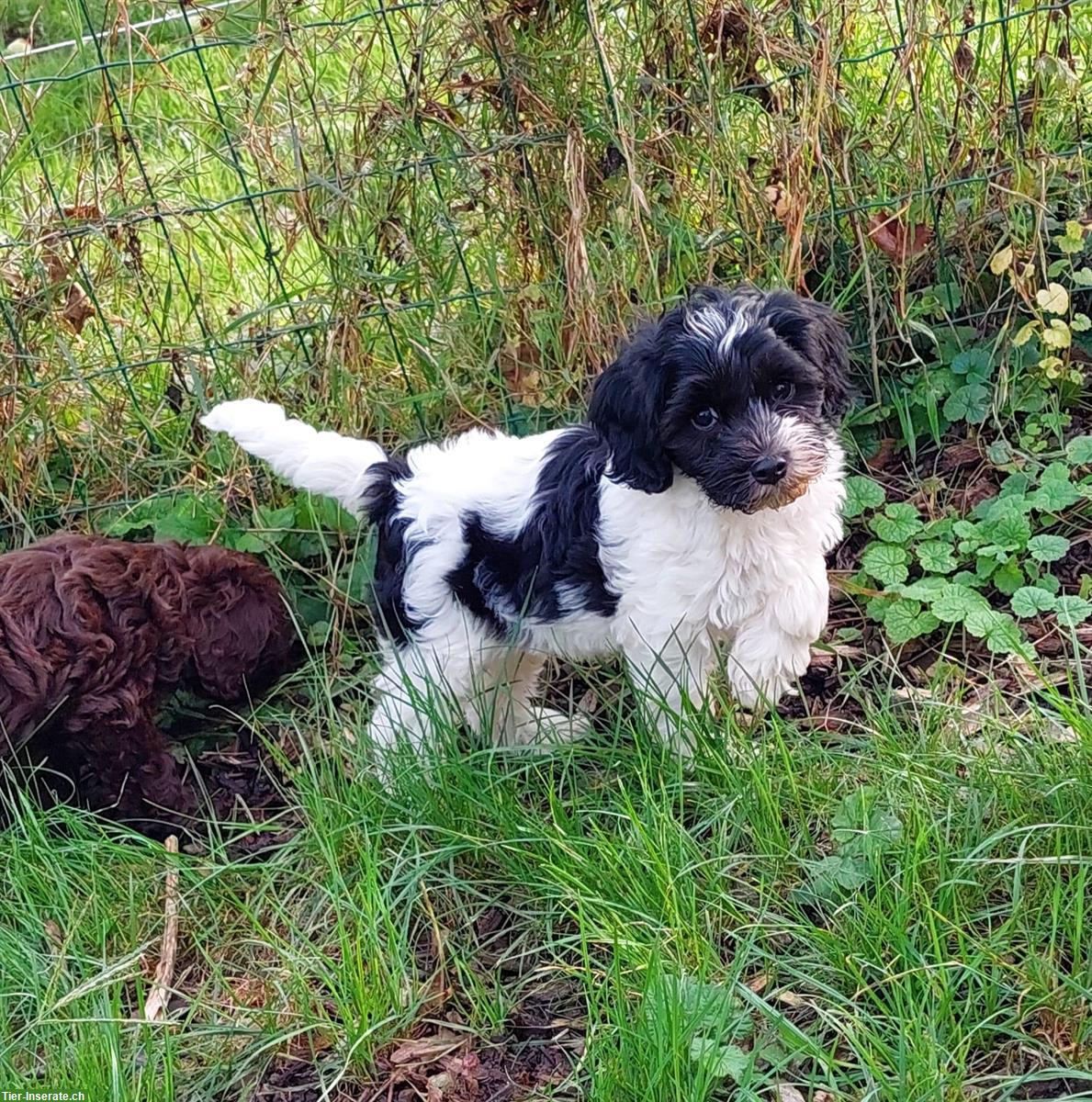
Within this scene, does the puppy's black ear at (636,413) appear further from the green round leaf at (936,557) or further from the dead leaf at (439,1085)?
the dead leaf at (439,1085)

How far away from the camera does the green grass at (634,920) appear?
2348 millimetres

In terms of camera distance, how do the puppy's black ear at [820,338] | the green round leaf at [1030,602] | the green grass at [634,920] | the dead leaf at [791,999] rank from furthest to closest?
1. the green round leaf at [1030,602]
2. the puppy's black ear at [820,338]
3. the dead leaf at [791,999]
4. the green grass at [634,920]

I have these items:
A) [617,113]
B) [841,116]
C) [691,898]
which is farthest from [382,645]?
[841,116]

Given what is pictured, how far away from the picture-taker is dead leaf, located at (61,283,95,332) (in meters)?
4.23

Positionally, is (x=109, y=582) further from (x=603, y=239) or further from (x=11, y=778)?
(x=603, y=239)

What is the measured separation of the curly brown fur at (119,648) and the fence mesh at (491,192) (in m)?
0.62

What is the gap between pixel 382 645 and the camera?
141 inches

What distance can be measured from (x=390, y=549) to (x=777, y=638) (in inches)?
40.9

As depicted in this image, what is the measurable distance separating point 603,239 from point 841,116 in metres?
0.80

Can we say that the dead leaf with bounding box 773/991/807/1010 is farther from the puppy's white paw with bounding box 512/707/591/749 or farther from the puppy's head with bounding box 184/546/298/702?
the puppy's head with bounding box 184/546/298/702

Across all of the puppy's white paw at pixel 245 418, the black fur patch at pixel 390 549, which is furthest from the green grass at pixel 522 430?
the puppy's white paw at pixel 245 418

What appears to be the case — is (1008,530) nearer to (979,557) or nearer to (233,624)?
(979,557)

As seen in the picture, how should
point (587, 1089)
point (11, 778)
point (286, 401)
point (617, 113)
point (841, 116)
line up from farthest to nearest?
point (286, 401) → point (841, 116) → point (617, 113) → point (11, 778) → point (587, 1089)

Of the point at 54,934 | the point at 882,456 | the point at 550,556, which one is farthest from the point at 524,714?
the point at 882,456
